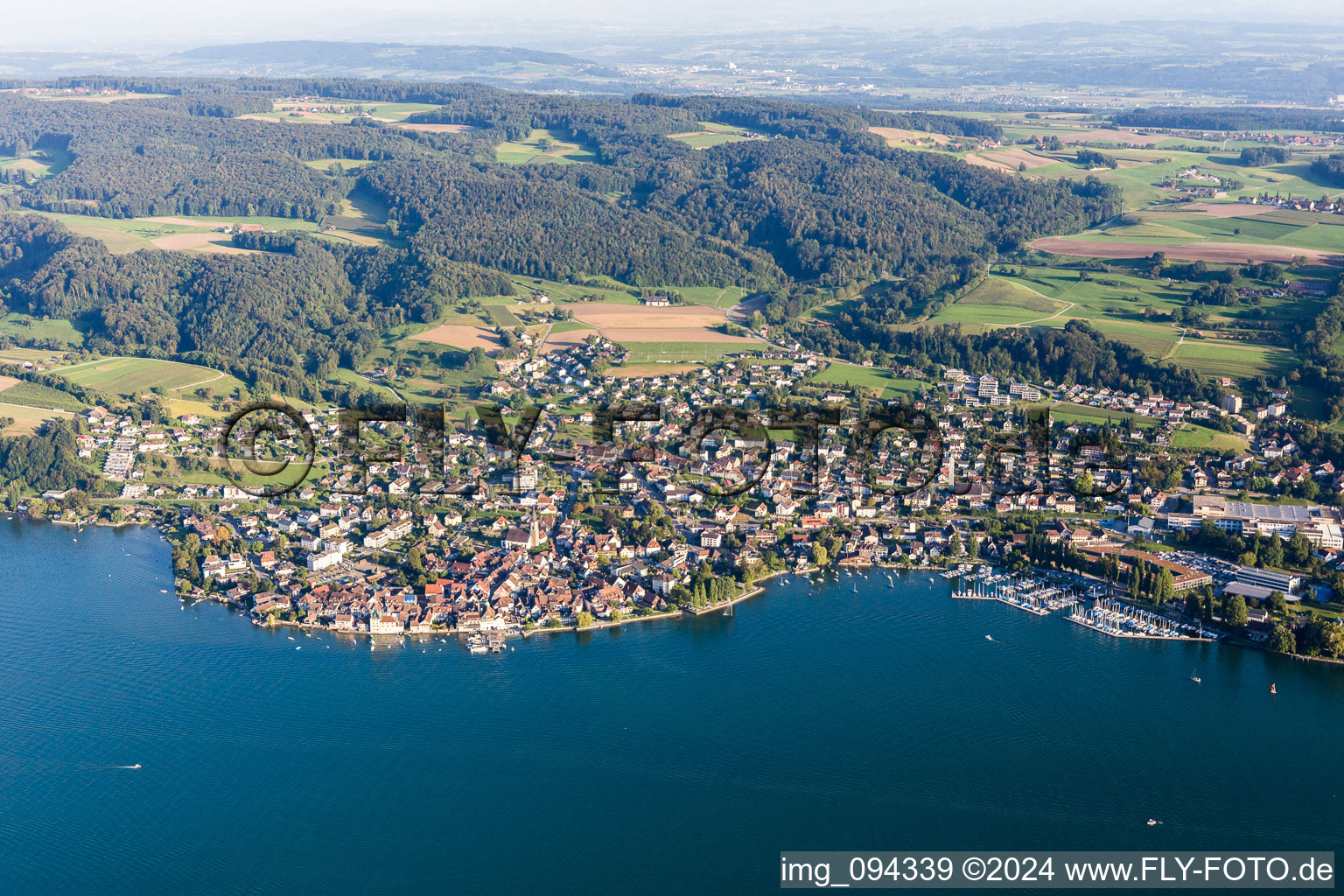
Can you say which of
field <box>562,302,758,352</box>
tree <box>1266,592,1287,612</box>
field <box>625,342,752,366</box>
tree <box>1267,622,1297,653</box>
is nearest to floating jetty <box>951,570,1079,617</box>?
tree <box>1266,592,1287,612</box>

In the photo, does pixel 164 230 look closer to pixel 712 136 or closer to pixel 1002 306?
pixel 712 136

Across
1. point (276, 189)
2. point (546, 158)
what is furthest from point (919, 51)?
point (276, 189)

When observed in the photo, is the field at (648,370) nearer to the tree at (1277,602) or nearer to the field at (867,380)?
the field at (867,380)

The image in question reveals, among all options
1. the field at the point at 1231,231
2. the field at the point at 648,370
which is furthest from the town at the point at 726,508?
the field at the point at 1231,231

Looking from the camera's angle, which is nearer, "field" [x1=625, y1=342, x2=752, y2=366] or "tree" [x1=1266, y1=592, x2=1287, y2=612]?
"tree" [x1=1266, y1=592, x2=1287, y2=612]

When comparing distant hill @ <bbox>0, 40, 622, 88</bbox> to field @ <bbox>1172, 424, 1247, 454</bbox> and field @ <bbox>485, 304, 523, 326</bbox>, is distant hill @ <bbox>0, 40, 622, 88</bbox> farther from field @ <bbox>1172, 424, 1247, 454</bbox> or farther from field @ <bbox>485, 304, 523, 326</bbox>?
field @ <bbox>1172, 424, 1247, 454</bbox>

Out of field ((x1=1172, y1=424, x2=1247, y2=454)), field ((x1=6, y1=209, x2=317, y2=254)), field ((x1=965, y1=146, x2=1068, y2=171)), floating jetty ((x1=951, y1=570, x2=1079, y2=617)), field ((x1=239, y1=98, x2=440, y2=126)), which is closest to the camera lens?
floating jetty ((x1=951, y1=570, x2=1079, y2=617))
